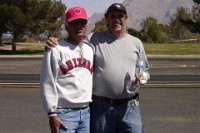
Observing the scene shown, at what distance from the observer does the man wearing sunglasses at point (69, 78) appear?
4230 mm

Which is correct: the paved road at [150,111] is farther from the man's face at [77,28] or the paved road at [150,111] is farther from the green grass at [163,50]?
the green grass at [163,50]

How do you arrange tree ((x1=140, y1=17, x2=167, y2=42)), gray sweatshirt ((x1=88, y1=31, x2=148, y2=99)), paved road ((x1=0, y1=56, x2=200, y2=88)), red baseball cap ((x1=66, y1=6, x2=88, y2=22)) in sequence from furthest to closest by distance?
tree ((x1=140, y1=17, x2=167, y2=42)), paved road ((x1=0, y1=56, x2=200, y2=88)), gray sweatshirt ((x1=88, y1=31, x2=148, y2=99)), red baseball cap ((x1=66, y1=6, x2=88, y2=22))

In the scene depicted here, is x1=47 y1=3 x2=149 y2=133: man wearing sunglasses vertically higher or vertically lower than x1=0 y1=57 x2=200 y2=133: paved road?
higher

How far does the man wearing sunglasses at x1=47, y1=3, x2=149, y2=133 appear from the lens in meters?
4.62

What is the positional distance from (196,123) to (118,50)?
4.23 meters

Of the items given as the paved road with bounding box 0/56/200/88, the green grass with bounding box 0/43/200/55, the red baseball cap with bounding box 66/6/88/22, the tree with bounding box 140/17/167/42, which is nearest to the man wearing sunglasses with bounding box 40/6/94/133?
the red baseball cap with bounding box 66/6/88/22

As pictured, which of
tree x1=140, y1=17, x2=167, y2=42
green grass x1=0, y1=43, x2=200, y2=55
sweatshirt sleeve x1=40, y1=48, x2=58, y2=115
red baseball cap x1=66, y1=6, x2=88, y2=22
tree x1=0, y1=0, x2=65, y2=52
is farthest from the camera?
tree x1=140, y1=17, x2=167, y2=42

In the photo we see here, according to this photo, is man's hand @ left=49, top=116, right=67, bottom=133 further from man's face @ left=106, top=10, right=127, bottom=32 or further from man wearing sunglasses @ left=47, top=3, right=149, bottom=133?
man's face @ left=106, top=10, right=127, bottom=32

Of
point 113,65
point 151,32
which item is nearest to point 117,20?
point 113,65

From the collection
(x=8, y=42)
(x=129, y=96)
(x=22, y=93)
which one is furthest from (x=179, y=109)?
(x=8, y=42)

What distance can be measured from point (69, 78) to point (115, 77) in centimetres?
52

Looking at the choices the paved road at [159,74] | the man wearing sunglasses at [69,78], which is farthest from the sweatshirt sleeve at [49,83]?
the paved road at [159,74]

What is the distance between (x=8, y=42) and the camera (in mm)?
66688

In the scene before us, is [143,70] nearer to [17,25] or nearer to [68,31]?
[68,31]
